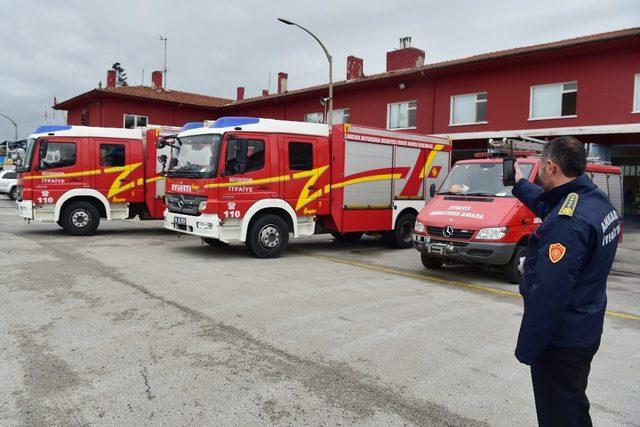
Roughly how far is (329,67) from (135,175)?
8.19m

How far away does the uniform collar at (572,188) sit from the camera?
256 cm

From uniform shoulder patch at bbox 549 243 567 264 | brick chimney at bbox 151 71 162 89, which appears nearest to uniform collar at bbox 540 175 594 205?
uniform shoulder patch at bbox 549 243 567 264

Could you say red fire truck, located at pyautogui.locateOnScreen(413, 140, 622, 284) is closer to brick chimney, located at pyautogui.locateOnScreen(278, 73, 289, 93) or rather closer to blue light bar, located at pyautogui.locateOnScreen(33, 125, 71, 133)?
blue light bar, located at pyautogui.locateOnScreen(33, 125, 71, 133)

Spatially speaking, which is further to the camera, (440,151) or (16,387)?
(440,151)

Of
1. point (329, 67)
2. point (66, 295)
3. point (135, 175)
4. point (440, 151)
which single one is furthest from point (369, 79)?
point (66, 295)

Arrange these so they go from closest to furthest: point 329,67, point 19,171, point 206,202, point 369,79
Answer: point 206,202 → point 19,171 → point 329,67 → point 369,79

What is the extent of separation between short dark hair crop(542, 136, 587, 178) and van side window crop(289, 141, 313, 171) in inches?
329

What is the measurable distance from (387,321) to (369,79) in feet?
66.0

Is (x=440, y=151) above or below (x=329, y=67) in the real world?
below

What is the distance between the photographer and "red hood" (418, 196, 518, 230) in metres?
8.22

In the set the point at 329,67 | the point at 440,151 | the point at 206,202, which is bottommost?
the point at 206,202

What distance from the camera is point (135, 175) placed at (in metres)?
14.1

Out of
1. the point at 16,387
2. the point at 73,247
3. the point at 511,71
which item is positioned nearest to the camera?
the point at 16,387

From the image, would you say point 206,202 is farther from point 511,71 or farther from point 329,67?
point 511,71
